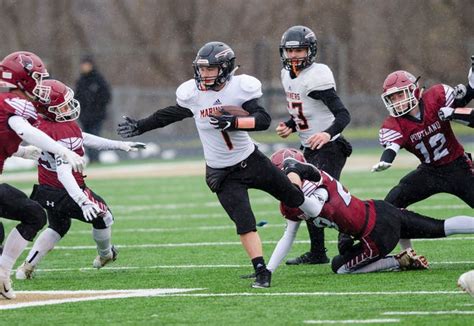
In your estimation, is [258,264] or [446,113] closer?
[258,264]

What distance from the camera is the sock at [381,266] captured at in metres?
8.16

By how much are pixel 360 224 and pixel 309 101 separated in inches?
50.7

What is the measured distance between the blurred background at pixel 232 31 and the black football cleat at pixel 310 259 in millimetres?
17850

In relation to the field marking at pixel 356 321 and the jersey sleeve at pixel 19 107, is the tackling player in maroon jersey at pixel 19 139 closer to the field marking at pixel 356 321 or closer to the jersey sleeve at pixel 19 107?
the jersey sleeve at pixel 19 107

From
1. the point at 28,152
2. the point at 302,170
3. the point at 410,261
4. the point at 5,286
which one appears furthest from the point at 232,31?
the point at 5,286

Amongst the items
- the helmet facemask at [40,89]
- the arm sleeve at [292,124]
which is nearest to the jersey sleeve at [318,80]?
the arm sleeve at [292,124]

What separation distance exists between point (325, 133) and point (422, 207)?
4.54 meters

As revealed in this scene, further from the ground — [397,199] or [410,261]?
[397,199]

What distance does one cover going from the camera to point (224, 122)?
24.4 ft

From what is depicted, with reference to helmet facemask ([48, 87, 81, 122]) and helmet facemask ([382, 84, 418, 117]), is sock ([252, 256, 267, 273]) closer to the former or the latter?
helmet facemask ([382, 84, 418, 117])

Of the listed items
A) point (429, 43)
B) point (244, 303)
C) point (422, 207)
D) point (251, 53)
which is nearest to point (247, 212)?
point (244, 303)

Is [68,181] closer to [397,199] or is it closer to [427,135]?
[397,199]

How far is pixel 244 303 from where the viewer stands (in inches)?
270

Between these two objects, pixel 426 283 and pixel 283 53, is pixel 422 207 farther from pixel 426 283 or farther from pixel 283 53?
pixel 426 283
